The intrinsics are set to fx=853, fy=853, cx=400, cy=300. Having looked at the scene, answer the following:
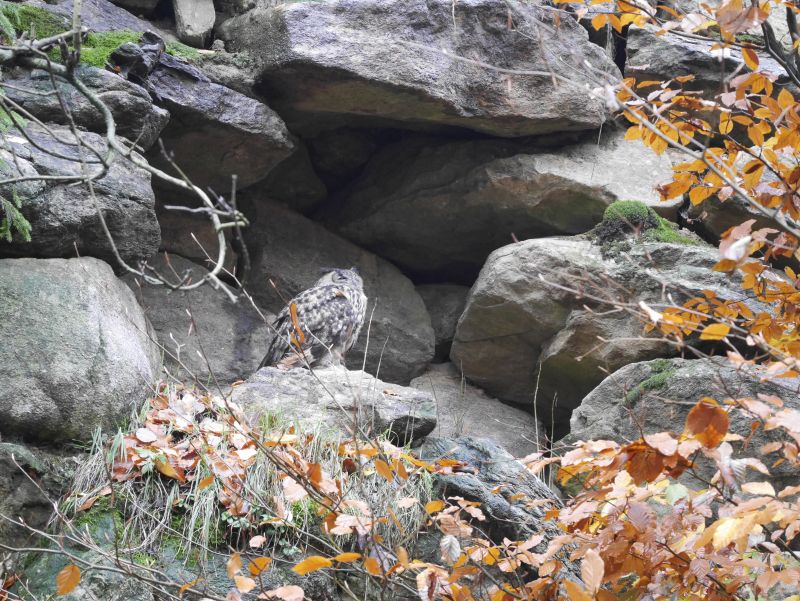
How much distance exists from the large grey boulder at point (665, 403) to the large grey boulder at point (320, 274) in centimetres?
216

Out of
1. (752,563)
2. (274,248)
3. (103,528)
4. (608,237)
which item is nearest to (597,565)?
(752,563)

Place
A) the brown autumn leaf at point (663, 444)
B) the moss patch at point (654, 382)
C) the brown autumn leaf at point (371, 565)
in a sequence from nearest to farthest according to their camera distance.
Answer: the brown autumn leaf at point (663, 444) < the brown autumn leaf at point (371, 565) < the moss patch at point (654, 382)

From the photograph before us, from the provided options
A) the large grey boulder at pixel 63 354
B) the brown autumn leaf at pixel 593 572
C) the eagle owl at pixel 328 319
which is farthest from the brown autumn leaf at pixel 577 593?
the eagle owl at pixel 328 319

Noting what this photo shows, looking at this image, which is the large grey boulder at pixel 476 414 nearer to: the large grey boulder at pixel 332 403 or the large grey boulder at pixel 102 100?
the large grey boulder at pixel 332 403

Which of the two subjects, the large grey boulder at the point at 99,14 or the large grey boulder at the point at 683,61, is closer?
the large grey boulder at the point at 99,14

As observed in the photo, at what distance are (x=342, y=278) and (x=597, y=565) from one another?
465 cm

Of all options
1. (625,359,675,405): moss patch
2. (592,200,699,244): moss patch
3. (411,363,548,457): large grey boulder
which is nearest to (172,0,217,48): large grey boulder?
(411,363,548,457): large grey boulder

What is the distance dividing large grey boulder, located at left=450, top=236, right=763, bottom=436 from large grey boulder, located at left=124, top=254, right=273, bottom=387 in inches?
69.7

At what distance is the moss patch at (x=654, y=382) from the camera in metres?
5.31

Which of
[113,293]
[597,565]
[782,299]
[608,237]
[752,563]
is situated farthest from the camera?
[608,237]

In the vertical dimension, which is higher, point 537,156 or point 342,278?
point 537,156

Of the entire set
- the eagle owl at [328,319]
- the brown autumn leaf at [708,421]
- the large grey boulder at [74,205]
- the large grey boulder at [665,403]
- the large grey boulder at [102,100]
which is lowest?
the eagle owl at [328,319]

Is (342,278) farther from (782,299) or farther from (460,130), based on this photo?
(782,299)

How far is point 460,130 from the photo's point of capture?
7445 millimetres
